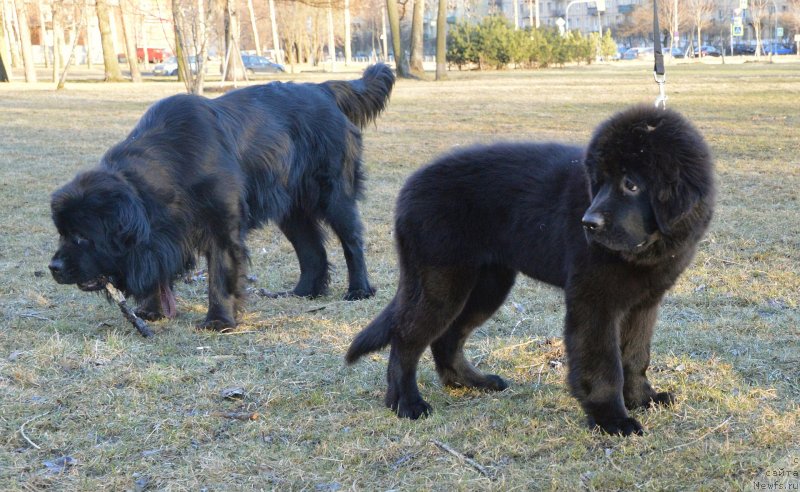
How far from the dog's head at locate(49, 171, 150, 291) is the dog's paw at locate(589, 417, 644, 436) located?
3.25 m

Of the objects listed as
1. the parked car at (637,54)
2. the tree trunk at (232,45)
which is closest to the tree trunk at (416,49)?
the tree trunk at (232,45)

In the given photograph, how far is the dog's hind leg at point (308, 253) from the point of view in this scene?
273 inches

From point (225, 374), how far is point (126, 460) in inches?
45.2

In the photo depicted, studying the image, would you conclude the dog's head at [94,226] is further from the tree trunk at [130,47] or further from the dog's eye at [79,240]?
the tree trunk at [130,47]

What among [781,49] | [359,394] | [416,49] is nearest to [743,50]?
[781,49]

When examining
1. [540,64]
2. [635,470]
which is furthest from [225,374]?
[540,64]

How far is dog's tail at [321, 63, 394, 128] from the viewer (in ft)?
23.7

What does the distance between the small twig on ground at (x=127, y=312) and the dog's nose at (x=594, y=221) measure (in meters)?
3.42

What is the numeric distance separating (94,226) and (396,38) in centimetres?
3690

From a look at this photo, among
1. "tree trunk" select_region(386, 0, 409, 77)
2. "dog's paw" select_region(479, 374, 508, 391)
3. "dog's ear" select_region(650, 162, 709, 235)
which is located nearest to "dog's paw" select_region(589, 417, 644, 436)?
"dog's paw" select_region(479, 374, 508, 391)

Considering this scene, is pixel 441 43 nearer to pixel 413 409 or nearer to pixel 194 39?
pixel 194 39

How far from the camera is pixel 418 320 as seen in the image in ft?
13.8

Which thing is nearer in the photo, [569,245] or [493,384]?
[569,245]

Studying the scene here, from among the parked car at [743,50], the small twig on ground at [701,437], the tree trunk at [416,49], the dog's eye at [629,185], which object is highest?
the tree trunk at [416,49]
